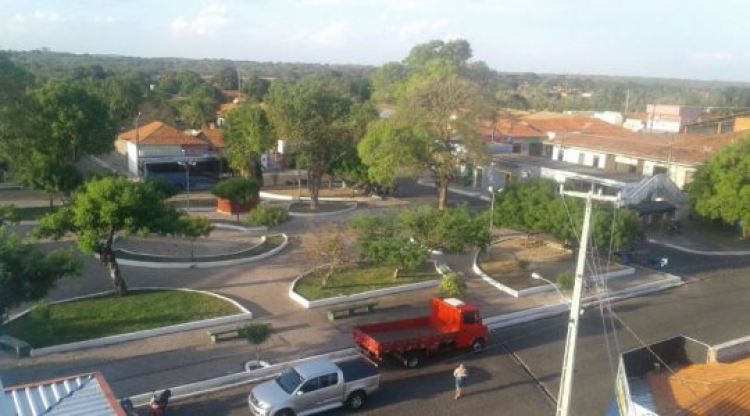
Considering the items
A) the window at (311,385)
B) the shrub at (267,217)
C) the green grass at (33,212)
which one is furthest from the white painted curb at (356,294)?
the green grass at (33,212)

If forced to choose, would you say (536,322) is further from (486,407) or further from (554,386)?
(486,407)

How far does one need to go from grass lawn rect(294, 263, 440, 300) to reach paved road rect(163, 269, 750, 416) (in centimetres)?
490

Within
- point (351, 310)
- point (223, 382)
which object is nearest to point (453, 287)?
point (351, 310)

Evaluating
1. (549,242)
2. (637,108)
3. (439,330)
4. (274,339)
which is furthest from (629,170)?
(637,108)

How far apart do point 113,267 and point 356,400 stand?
984 centimetres

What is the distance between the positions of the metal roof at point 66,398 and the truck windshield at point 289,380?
4.18 meters

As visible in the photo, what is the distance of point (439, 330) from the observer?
60.6 feet

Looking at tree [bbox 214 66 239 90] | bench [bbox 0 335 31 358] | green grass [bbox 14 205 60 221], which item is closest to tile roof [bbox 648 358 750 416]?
bench [bbox 0 335 31 358]

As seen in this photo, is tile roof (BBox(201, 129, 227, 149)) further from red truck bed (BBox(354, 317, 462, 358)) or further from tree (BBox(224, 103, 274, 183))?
red truck bed (BBox(354, 317, 462, 358))

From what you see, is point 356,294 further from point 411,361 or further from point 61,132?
point 61,132

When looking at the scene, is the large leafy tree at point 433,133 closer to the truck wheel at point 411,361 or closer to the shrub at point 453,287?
the shrub at point 453,287

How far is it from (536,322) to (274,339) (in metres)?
8.72

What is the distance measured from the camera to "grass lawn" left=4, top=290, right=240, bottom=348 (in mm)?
17500

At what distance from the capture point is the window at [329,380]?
1455 centimetres
